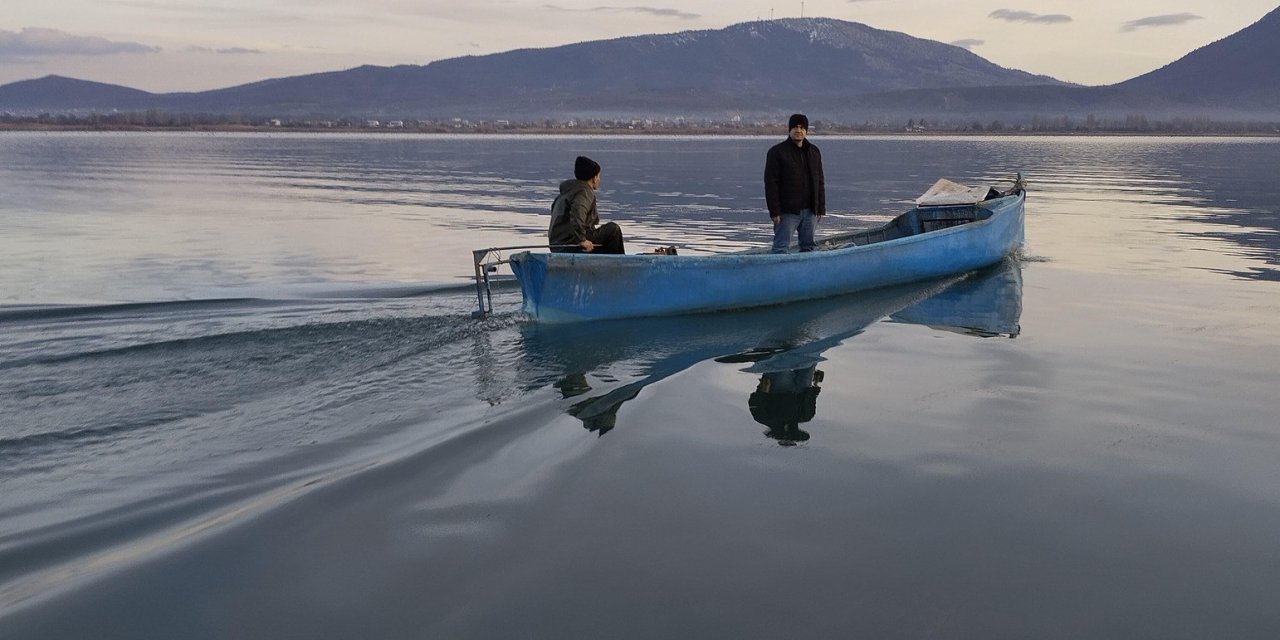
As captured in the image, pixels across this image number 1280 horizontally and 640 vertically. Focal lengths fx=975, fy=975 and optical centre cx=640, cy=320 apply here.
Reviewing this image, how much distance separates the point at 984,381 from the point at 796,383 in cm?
175

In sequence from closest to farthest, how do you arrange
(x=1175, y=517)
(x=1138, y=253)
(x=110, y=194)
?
(x=1175, y=517) < (x=1138, y=253) < (x=110, y=194)

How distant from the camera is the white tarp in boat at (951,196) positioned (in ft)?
55.2

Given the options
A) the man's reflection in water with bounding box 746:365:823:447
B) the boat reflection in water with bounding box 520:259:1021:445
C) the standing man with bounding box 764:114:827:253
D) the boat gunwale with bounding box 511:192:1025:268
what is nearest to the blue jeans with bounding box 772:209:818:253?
the standing man with bounding box 764:114:827:253

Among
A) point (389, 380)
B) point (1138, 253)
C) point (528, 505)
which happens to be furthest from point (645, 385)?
point (1138, 253)

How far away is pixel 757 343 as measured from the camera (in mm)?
10586

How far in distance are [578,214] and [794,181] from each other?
3.27 metres

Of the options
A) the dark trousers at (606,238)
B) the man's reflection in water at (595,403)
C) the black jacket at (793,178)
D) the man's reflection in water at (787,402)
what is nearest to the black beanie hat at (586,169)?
the dark trousers at (606,238)

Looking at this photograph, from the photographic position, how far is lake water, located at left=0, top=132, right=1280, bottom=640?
16.0 ft

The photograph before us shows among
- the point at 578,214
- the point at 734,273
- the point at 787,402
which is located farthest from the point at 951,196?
the point at 787,402

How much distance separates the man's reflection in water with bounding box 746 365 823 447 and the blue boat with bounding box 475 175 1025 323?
93.6 inches

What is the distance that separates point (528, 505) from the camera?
19.8ft

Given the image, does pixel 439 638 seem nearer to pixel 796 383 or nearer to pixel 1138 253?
pixel 796 383

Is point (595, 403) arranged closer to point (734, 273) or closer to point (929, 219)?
point (734, 273)

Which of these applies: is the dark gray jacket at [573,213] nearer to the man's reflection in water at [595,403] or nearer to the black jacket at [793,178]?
the man's reflection in water at [595,403]
